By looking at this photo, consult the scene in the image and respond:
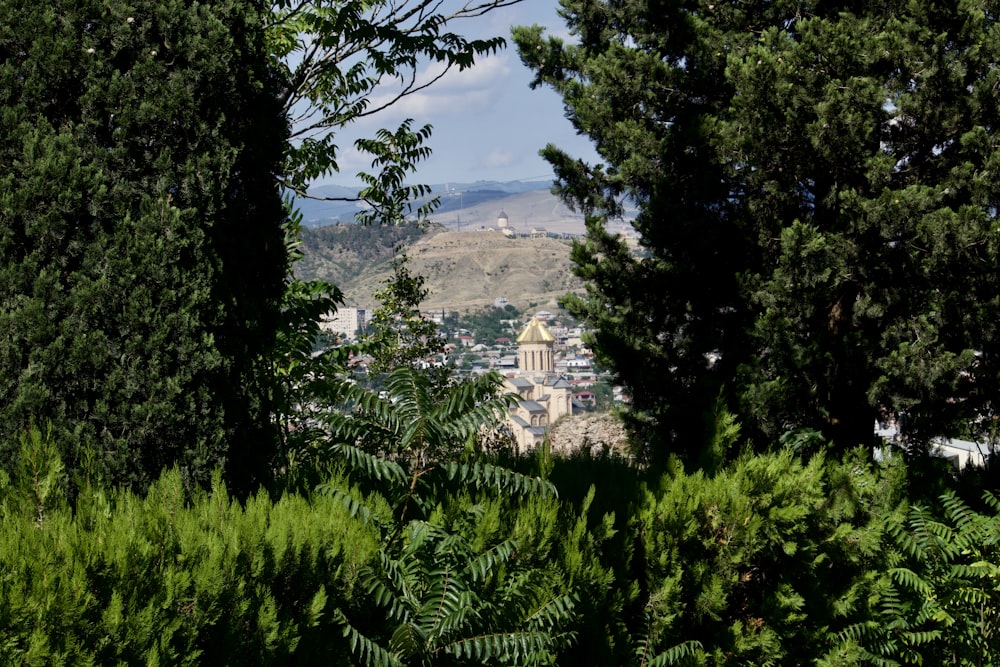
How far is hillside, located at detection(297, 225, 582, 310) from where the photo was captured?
92000 millimetres

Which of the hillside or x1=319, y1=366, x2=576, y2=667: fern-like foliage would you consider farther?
the hillside

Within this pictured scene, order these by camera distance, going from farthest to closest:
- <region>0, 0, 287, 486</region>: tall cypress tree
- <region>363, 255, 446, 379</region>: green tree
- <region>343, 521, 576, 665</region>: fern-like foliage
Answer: <region>363, 255, 446, 379</region>: green tree < <region>0, 0, 287, 486</region>: tall cypress tree < <region>343, 521, 576, 665</region>: fern-like foliage

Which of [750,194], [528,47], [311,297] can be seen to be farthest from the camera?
[528,47]

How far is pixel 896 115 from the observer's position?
674cm

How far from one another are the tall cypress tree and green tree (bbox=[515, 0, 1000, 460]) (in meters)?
3.79

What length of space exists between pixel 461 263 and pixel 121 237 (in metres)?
126

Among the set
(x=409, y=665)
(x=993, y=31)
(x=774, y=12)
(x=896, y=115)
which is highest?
(x=774, y=12)

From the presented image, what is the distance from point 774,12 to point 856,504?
18.9ft

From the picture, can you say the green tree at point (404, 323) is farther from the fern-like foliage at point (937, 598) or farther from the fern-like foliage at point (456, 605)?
the fern-like foliage at point (456, 605)

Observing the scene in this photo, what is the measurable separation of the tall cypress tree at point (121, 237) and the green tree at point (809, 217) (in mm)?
3792

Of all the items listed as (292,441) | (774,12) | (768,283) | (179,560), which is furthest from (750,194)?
(179,560)

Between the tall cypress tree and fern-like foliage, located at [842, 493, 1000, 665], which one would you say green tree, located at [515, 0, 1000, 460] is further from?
the tall cypress tree

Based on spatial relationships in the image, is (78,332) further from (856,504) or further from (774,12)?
(774,12)

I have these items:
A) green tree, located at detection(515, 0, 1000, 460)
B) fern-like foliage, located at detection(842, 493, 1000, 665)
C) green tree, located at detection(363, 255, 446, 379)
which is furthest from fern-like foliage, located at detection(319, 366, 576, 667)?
green tree, located at detection(363, 255, 446, 379)
